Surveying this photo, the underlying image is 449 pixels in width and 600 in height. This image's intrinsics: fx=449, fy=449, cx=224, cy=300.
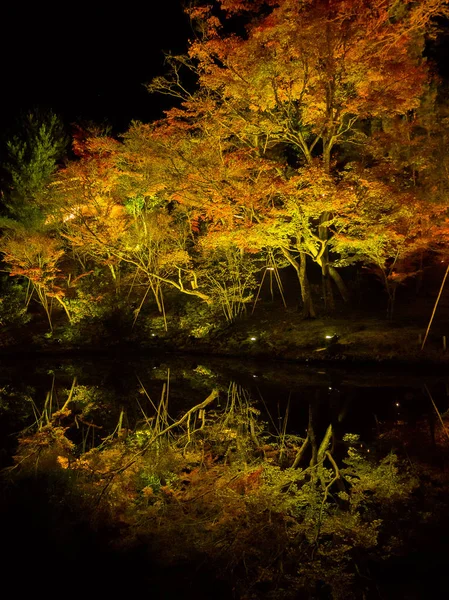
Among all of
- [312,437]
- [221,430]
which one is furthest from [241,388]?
[312,437]

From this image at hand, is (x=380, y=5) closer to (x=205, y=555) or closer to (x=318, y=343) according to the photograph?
(x=318, y=343)

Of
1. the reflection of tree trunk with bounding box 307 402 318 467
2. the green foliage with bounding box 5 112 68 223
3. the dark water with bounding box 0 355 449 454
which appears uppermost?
the green foliage with bounding box 5 112 68 223

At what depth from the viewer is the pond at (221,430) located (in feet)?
14.8

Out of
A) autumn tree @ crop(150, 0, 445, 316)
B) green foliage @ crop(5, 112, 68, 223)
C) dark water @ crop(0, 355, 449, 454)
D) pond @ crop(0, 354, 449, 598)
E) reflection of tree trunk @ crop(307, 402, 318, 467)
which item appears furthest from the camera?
green foliage @ crop(5, 112, 68, 223)

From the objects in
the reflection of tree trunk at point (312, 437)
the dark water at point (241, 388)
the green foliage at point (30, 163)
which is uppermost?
the green foliage at point (30, 163)

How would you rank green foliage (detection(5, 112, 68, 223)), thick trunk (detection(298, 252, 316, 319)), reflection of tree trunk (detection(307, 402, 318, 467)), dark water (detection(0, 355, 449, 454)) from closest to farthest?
reflection of tree trunk (detection(307, 402, 318, 467))
dark water (detection(0, 355, 449, 454))
thick trunk (detection(298, 252, 316, 319))
green foliage (detection(5, 112, 68, 223))

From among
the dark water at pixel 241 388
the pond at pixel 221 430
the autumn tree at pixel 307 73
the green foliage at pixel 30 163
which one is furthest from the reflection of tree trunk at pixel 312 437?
the green foliage at pixel 30 163

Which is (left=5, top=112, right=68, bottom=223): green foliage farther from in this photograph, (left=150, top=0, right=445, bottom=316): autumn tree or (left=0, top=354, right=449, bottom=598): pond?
(left=150, top=0, right=445, bottom=316): autumn tree

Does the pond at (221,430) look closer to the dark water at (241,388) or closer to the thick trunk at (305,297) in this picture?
the dark water at (241,388)

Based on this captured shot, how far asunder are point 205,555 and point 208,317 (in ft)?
49.2

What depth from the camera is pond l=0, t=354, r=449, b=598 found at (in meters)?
4.52

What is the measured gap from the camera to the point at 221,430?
9.27 m

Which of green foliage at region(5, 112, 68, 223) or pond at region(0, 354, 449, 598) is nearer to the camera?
pond at region(0, 354, 449, 598)

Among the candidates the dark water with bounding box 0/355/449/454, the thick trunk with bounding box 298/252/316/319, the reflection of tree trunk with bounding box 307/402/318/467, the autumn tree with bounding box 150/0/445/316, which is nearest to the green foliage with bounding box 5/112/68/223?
the dark water with bounding box 0/355/449/454
